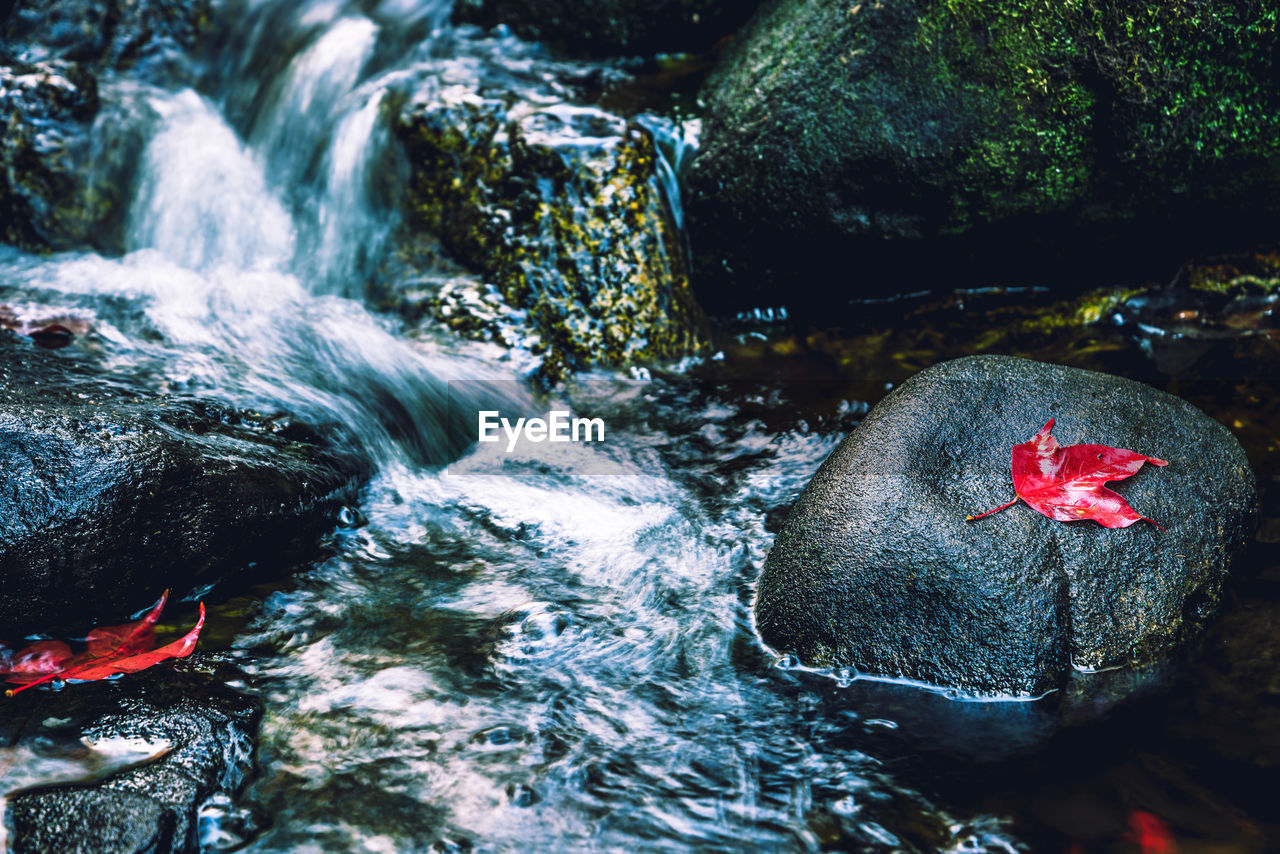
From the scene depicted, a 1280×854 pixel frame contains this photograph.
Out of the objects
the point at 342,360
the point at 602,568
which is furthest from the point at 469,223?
the point at 602,568

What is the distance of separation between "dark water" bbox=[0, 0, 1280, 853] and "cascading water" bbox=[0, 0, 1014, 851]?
11 millimetres

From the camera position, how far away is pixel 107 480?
3025 mm

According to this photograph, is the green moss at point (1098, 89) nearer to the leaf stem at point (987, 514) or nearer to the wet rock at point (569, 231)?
the wet rock at point (569, 231)

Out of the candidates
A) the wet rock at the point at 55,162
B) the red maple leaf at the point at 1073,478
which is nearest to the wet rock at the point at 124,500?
the wet rock at the point at 55,162

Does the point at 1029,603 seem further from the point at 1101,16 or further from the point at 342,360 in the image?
the point at 342,360

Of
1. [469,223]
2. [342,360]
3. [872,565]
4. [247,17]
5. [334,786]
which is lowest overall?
[334,786]

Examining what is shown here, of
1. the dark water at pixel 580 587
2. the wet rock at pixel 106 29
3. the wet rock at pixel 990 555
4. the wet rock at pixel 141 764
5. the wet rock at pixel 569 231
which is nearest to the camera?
the wet rock at pixel 141 764

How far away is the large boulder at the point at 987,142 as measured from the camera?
425 centimetres

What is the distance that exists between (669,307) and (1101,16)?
244 cm

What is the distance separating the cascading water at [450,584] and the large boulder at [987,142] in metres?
1.14

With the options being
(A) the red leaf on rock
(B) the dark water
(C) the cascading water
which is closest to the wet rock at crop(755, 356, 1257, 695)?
(B) the dark water

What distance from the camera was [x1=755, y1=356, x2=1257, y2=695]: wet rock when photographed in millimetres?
2770

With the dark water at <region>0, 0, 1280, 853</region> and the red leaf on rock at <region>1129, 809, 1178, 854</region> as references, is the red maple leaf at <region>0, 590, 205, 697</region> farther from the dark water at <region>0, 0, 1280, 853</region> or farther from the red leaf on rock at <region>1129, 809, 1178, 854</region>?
the red leaf on rock at <region>1129, 809, 1178, 854</region>

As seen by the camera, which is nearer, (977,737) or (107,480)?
(977,737)
